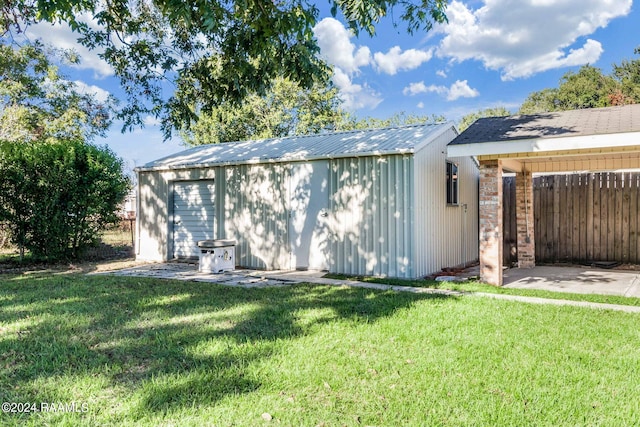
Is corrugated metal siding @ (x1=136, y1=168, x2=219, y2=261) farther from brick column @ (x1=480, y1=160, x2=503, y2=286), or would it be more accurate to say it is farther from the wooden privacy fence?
the wooden privacy fence

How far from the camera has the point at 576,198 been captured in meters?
9.38

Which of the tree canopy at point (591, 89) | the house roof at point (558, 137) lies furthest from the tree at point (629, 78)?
the house roof at point (558, 137)

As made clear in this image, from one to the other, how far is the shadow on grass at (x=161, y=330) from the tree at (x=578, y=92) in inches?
1077

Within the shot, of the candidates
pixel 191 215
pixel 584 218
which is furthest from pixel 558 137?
pixel 191 215

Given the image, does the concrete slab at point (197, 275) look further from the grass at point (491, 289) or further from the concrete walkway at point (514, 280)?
the grass at point (491, 289)

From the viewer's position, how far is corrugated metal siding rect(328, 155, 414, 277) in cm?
718

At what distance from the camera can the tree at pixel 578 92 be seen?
2680 centimetres

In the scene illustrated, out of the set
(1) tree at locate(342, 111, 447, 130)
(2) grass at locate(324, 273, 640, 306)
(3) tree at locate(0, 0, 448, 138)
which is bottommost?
(2) grass at locate(324, 273, 640, 306)

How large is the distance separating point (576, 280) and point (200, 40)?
7897mm

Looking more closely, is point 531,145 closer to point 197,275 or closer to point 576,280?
point 576,280

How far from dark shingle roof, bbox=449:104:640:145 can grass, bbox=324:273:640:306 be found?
2193 millimetres

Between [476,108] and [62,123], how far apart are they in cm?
2807

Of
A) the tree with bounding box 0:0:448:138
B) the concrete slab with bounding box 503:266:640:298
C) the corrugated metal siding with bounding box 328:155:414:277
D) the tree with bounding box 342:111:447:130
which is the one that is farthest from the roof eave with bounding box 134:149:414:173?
the tree with bounding box 342:111:447:130

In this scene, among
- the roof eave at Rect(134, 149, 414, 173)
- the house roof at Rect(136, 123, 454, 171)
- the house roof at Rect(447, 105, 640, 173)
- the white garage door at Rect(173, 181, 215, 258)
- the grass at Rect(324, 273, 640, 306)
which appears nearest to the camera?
the grass at Rect(324, 273, 640, 306)
